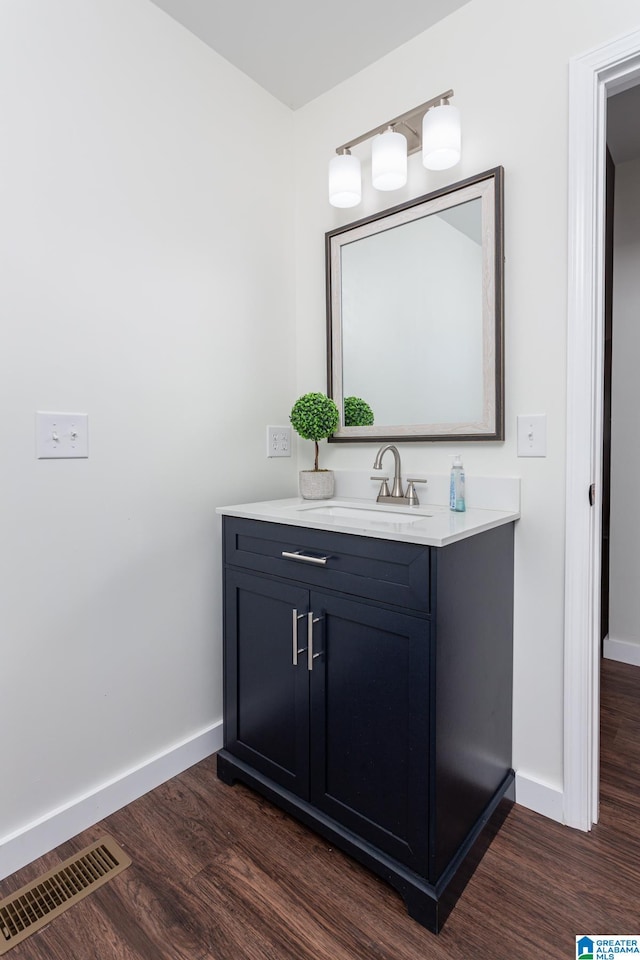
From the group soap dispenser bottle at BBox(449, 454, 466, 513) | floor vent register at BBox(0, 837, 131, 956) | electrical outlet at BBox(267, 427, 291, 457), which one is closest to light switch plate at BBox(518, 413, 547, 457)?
soap dispenser bottle at BBox(449, 454, 466, 513)

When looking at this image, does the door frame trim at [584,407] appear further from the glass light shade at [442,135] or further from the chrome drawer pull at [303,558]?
the chrome drawer pull at [303,558]

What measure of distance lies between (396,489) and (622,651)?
160 cm

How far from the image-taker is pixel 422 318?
169 cm

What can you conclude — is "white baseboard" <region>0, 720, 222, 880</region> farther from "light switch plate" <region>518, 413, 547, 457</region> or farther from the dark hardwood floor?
"light switch plate" <region>518, 413, 547, 457</region>

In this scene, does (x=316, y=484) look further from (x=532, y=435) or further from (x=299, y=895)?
(x=299, y=895)

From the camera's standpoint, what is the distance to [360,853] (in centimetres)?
124

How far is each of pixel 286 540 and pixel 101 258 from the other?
95cm

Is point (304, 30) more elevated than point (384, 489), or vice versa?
point (304, 30)

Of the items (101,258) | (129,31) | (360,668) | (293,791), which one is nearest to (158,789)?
(293,791)

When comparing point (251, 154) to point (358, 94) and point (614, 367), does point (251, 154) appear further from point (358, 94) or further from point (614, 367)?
point (614, 367)

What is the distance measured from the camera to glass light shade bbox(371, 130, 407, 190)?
1.60 m

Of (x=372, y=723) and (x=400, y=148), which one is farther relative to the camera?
(x=400, y=148)

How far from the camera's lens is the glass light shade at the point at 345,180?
173cm

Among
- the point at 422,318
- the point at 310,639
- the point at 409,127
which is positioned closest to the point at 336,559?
the point at 310,639
